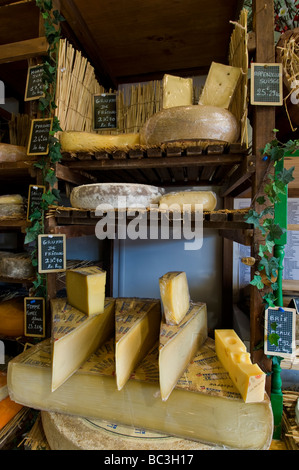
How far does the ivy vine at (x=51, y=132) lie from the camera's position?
3.80 ft

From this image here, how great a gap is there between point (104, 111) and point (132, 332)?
135 cm

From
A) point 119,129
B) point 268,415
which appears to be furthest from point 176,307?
point 119,129

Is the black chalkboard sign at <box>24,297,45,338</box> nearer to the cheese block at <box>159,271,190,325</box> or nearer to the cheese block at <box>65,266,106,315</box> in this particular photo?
the cheese block at <box>65,266,106,315</box>

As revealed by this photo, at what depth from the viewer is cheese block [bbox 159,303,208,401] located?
71 centimetres

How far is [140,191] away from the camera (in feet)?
3.57

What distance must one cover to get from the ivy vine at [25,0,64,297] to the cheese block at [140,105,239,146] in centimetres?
51

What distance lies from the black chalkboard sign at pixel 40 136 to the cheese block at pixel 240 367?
1.12 m

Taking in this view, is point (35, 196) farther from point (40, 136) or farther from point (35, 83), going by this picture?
point (35, 83)

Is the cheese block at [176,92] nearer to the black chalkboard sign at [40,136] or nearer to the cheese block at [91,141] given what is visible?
the cheese block at [91,141]

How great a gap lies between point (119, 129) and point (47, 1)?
0.67 metres

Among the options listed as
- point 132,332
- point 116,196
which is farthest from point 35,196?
point 132,332

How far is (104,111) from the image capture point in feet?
5.10

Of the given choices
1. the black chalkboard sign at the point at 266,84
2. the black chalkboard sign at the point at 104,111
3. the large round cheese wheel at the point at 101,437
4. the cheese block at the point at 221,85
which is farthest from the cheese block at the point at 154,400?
the black chalkboard sign at the point at 104,111
